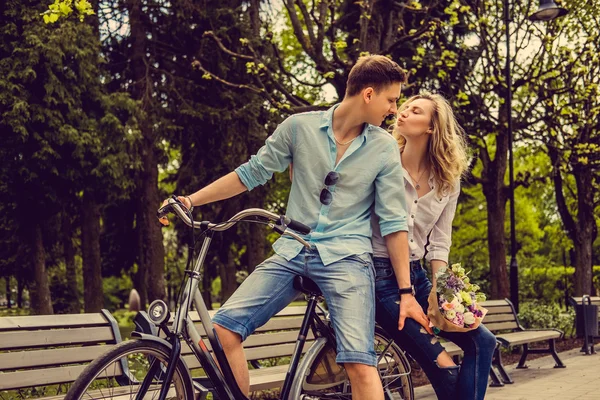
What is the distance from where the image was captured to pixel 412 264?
4121mm

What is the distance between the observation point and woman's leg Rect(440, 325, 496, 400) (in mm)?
3859

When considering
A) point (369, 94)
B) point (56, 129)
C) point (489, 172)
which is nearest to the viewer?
point (369, 94)

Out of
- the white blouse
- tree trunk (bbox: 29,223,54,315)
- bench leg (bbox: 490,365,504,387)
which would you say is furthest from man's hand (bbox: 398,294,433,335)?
tree trunk (bbox: 29,223,54,315)

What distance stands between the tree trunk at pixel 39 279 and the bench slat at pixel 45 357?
605 inches

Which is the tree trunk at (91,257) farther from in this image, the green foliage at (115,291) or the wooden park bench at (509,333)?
the green foliage at (115,291)

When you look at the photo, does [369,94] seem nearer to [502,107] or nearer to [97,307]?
[502,107]

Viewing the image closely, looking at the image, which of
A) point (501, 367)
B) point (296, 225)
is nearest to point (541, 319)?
point (501, 367)

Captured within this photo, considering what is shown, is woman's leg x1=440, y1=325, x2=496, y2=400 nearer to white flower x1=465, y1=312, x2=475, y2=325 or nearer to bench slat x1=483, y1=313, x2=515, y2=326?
white flower x1=465, y1=312, x2=475, y2=325

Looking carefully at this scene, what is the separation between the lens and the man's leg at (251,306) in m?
3.64

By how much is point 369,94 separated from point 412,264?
0.93m

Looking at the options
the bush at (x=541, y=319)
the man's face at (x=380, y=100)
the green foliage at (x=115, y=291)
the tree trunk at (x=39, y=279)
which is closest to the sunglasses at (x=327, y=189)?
the man's face at (x=380, y=100)

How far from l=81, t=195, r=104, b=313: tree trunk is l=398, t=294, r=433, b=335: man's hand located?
19.2m

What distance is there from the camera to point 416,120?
4145mm

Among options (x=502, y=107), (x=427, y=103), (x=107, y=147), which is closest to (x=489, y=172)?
(x=502, y=107)
